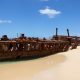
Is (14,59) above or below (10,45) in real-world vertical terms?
below

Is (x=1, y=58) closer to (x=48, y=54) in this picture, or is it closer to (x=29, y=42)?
(x=29, y=42)

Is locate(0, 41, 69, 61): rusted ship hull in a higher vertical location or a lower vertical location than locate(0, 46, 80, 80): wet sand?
higher

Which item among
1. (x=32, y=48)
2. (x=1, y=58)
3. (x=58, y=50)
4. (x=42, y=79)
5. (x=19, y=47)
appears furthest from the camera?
(x=58, y=50)

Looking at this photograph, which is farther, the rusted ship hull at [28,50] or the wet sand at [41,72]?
the rusted ship hull at [28,50]

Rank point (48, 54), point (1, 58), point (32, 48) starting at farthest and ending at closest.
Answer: point (48, 54), point (32, 48), point (1, 58)

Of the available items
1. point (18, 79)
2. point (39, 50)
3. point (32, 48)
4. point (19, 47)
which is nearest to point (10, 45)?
point (19, 47)

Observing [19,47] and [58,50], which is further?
[58,50]

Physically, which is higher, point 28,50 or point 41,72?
point 28,50

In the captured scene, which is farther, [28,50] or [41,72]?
[28,50]

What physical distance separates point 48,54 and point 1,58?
6.76 meters

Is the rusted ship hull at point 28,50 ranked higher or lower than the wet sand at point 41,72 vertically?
higher

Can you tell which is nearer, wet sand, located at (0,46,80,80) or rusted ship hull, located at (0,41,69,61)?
wet sand, located at (0,46,80,80)

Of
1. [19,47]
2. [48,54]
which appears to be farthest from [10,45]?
[48,54]

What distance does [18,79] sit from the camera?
996 cm
